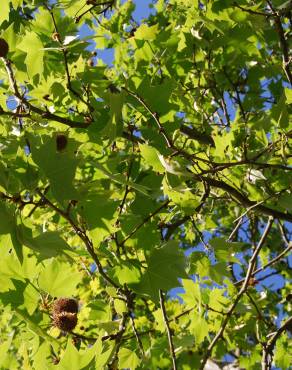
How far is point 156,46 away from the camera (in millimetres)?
2750

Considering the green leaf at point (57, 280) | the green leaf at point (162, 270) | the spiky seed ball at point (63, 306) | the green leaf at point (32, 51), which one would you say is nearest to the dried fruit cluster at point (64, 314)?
the spiky seed ball at point (63, 306)

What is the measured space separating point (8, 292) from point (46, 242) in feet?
1.19

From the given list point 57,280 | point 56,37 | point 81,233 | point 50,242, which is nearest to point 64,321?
point 57,280

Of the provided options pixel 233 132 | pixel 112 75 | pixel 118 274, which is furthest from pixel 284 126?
pixel 112 75

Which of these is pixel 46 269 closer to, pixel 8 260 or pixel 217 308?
pixel 8 260

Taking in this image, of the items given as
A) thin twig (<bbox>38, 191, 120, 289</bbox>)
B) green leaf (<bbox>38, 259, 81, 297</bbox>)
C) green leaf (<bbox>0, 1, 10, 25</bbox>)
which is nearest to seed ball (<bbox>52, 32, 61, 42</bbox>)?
green leaf (<bbox>0, 1, 10, 25</bbox>)

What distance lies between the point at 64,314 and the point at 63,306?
0.05 meters

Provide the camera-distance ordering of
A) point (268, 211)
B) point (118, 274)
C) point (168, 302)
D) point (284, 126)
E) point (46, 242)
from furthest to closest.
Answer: point (168, 302)
point (268, 211)
point (284, 126)
point (118, 274)
point (46, 242)

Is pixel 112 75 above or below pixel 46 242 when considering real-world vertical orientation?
above

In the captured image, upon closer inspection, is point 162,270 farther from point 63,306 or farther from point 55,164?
point 55,164

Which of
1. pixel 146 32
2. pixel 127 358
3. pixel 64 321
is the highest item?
pixel 146 32

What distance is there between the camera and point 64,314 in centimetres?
182

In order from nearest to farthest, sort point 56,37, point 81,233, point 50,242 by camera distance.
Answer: point 50,242
point 81,233
point 56,37

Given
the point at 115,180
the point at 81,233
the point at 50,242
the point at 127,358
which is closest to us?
the point at 50,242
